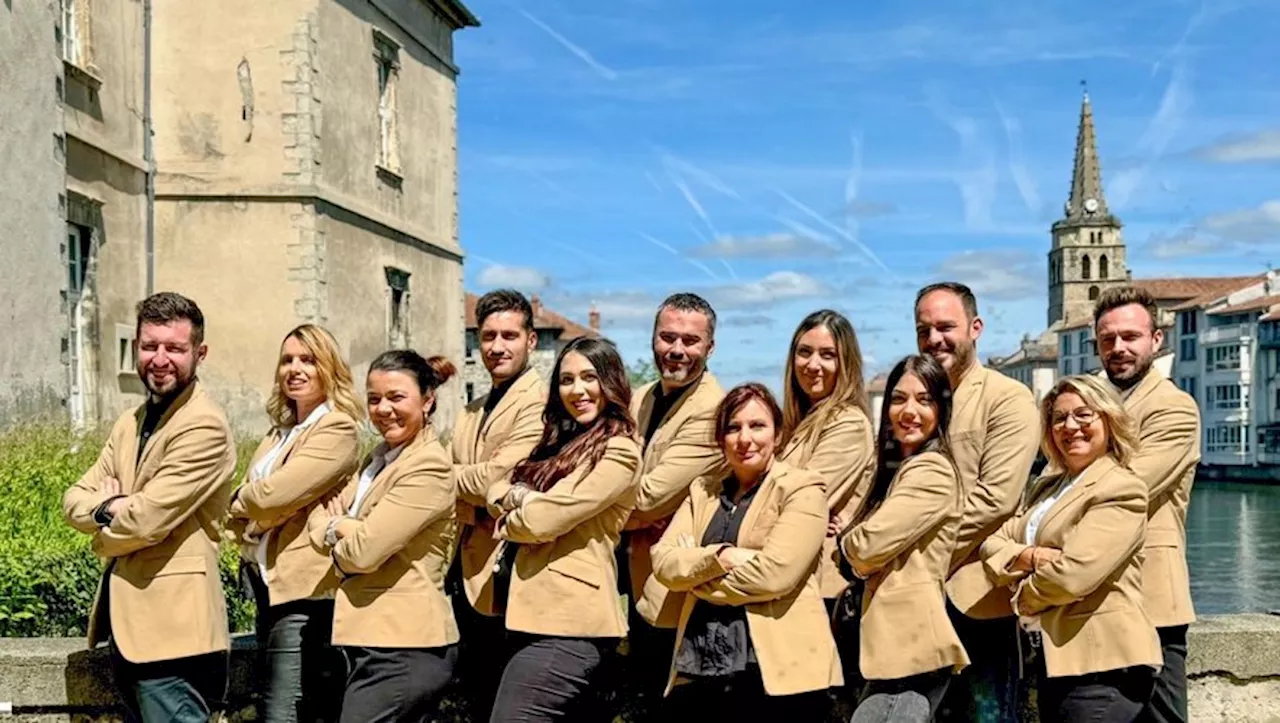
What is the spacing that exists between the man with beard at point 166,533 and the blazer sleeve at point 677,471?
57.0 inches

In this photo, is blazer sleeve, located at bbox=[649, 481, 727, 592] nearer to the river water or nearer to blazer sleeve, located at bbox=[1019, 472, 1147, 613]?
blazer sleeve, located at bbox=[1019, 472, 1147, 613]

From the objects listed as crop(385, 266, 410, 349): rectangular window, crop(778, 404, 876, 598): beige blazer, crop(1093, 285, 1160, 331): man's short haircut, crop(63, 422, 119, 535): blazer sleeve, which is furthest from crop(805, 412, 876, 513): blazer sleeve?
crop(385, 266, 410, 349): rectangular window

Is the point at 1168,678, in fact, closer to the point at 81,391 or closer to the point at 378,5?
the point at 81,391

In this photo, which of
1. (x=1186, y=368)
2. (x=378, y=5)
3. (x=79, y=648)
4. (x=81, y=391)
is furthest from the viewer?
(x=1186, y=368)

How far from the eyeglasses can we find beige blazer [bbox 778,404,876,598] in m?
0.65

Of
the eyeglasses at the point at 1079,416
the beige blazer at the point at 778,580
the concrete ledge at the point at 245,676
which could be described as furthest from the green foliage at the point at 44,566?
the eyeglasses at the point at 1079,416

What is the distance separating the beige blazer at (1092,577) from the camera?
4.39 m

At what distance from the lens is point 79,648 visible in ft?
17.3

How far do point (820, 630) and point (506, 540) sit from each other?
1140mm

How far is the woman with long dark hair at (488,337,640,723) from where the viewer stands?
450 centimetres

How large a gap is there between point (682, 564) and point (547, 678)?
0.63 m

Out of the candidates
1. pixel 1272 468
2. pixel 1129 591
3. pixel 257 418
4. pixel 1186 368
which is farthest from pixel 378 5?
pixel 1186 368

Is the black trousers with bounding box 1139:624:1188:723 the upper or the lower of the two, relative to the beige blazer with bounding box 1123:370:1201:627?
lower

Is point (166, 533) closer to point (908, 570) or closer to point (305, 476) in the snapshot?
point (305, 476)
